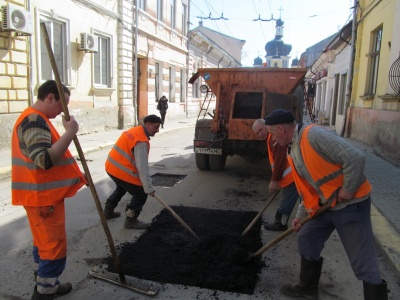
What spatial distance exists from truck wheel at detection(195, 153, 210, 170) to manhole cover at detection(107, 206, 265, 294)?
2710 millimetres

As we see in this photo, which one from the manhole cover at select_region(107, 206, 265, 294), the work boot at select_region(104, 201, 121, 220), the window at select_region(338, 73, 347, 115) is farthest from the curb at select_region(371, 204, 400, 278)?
the window at select_region(338, 73, 347, 115)

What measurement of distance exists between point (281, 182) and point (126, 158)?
1795 millimetres

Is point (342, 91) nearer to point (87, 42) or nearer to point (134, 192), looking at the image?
point (87, 42)

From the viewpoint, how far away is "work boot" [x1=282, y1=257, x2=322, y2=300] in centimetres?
269

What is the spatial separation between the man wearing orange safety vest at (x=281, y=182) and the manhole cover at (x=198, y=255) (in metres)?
0.29

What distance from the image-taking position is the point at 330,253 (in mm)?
3520

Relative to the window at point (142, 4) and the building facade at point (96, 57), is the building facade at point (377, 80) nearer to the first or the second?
the building facade at point (96, 57)

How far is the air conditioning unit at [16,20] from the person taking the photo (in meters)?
7.77

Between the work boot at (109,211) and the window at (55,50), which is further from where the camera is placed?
the window at (55,50)

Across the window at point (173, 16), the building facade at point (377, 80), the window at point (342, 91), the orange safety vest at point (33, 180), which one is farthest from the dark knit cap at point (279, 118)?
the window at point (173, 16)

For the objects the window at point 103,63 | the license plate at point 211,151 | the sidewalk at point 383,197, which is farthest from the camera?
the window at point 103,63

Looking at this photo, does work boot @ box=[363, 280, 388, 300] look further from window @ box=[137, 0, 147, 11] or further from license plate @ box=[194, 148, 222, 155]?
window @ box=[137, 0, 147, 11]

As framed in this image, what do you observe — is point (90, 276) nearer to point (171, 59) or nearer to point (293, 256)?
point (293, 256)

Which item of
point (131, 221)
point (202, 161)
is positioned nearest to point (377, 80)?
point (202, 161)
